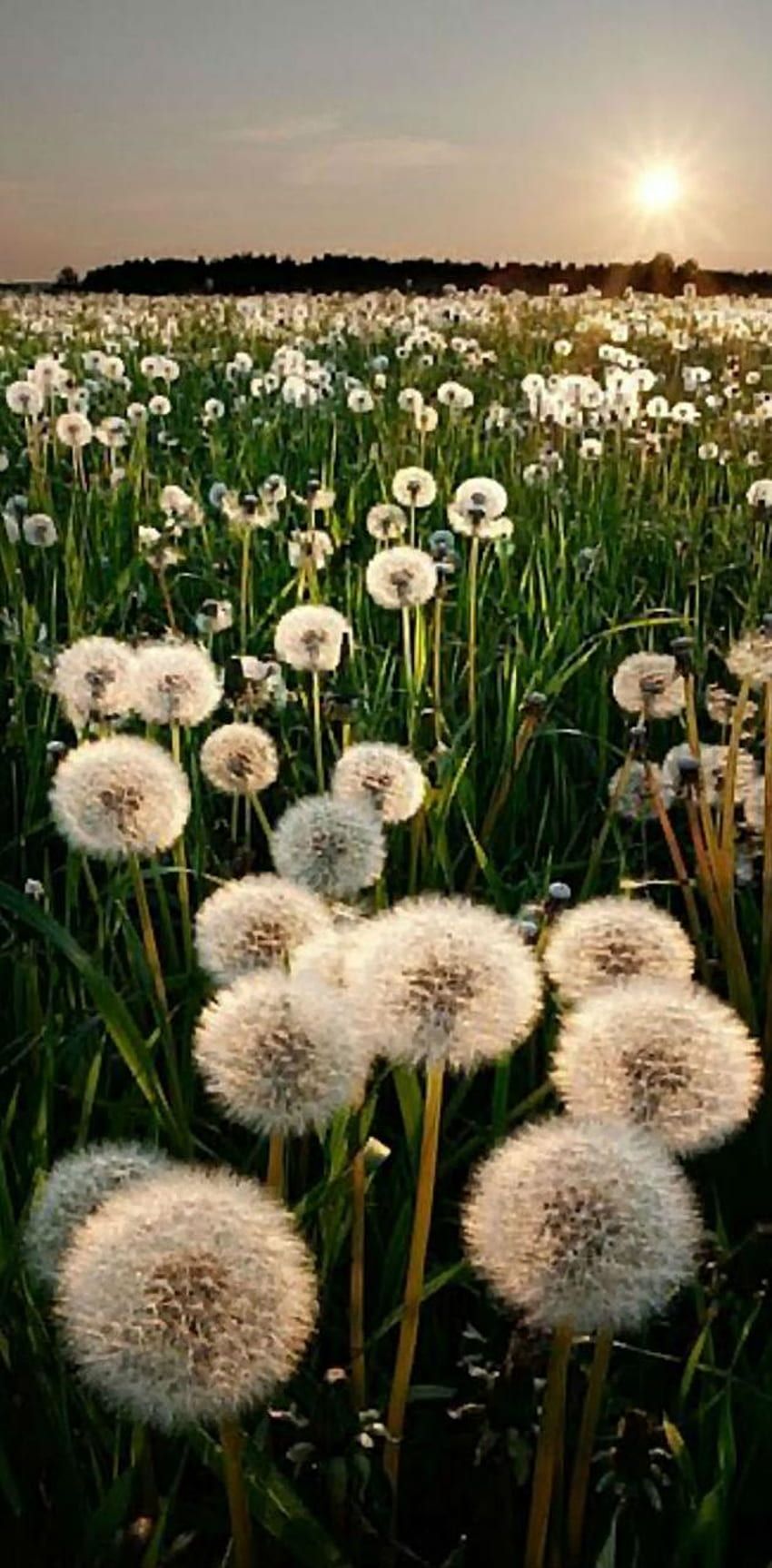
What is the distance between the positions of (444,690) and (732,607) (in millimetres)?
1327

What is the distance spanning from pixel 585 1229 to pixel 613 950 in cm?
61

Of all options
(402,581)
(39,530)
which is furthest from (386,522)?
(402,581)

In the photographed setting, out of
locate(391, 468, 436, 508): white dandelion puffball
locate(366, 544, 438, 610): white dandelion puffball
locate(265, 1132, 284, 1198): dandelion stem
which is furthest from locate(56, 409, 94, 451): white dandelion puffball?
locate(265, 1132, 284, 1198): dandelion stem

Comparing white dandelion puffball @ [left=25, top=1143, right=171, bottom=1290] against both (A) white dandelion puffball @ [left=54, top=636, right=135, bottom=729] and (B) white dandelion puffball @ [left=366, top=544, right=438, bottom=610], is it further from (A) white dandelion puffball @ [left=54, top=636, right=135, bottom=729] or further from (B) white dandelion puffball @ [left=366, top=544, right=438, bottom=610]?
(B) white dandelion puffball @ [left=366, top=544, right=438, bottom=610]

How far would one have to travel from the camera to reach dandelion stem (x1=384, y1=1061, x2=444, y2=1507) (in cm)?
157

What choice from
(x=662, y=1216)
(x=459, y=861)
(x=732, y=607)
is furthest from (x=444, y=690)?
(x=662, y=1216)

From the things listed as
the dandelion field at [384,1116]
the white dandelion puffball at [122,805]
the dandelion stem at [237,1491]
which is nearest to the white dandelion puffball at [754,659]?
the dandelion field at [384,1116]

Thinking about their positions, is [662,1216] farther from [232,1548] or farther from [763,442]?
[763,442]

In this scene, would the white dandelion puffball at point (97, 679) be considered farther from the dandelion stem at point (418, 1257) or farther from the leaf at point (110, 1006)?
the dandelion stem at point (418, 1257)

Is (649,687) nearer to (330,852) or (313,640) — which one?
(313,640)

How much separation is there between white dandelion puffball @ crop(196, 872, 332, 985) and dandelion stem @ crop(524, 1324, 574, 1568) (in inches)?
19.7

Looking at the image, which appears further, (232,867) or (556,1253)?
(232,867)

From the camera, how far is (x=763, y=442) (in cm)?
791

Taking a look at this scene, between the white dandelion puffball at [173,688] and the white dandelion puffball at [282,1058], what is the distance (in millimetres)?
1320
